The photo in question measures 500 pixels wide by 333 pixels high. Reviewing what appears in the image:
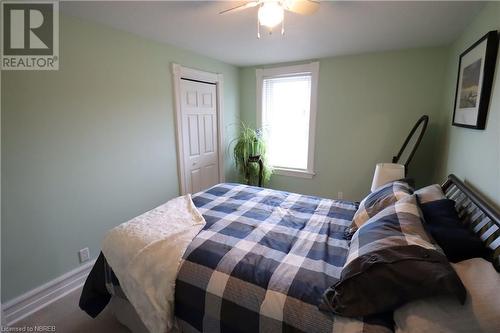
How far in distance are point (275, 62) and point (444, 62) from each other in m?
2.03

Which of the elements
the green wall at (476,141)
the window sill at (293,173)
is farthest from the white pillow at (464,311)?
the window sill at (293,173)

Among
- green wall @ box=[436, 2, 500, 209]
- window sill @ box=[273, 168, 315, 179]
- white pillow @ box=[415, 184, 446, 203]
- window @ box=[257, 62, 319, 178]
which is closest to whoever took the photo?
green wall @ box=[436, 2, 500, 209]

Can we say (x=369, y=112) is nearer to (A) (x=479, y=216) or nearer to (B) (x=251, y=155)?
(B) (x=251, y=155)

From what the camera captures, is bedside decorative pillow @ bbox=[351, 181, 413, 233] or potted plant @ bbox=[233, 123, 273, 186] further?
potted plant @ bbox=[233, 123, 273, 186]

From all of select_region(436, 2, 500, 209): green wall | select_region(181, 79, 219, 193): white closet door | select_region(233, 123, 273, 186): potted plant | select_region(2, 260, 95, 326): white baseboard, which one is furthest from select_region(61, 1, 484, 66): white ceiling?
select_region(2, 260, 95, 326): white baseboard

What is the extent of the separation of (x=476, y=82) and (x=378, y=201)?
106 centimetres

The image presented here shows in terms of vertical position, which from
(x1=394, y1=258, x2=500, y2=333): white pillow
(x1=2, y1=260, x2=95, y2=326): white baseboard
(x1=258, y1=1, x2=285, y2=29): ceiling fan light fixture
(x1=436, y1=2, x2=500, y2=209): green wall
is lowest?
(x1=2, y1=260, x2=95, y2=326): white baseboard

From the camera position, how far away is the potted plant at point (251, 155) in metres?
3.64

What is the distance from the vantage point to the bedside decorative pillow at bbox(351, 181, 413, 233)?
1.57 meters

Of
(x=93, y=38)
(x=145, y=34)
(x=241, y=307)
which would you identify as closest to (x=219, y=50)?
(x=145, y=34)

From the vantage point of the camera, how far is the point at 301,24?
6.70ft

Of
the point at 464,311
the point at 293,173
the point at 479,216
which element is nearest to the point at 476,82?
the point at 479,216

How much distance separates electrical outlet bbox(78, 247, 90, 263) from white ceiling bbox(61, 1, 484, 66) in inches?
79.6

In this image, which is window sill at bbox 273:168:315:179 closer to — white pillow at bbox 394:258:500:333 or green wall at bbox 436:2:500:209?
green wall at bbox 436:2:500:209
